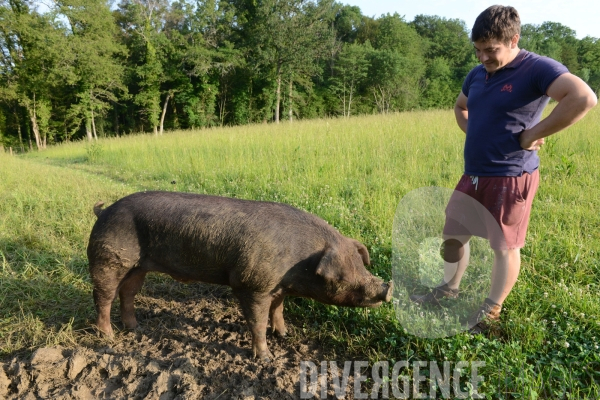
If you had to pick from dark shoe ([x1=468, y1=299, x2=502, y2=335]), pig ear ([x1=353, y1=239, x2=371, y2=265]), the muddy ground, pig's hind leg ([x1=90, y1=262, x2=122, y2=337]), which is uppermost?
pig ear ([x1=353, y1=239, x2=371, y2=265])

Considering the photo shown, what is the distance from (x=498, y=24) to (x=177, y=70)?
34689 mm

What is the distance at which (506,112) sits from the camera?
259 cm

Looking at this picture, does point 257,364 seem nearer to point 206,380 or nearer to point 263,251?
point 206,380

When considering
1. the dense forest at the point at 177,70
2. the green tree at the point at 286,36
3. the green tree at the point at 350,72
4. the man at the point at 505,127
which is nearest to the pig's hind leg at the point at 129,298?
the man at the point at 505,127

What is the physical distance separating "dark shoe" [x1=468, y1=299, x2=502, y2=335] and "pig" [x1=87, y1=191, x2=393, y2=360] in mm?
828

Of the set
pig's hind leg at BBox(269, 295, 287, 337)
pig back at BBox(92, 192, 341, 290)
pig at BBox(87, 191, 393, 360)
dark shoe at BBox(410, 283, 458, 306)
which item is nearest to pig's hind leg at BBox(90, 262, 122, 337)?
pig at BBox(87, 191, 393, 360)

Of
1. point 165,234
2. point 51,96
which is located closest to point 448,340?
point 165,234

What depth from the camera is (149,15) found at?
111 feet

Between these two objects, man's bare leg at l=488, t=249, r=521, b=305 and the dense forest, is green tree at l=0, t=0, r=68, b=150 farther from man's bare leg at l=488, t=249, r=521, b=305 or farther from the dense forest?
man's bare leg at l=488, t=249, r=521, b=305

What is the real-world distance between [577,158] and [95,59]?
2951cm

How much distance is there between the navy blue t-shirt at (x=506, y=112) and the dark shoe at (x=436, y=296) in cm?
102

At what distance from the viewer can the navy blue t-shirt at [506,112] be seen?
244 cm

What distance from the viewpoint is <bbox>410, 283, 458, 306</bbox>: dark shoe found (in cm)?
314

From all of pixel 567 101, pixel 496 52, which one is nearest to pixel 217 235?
pixel 496 52
